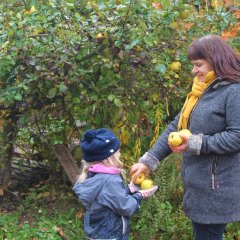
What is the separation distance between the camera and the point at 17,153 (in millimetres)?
4992

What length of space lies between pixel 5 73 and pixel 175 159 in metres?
1.74

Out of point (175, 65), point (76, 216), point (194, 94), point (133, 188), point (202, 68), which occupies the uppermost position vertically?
point (202, 68)

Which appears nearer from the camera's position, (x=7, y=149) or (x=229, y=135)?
(x=229, y=135)

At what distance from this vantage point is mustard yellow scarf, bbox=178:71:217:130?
9.01ft

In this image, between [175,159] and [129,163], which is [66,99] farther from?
[175,159]

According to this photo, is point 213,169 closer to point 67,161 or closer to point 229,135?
point 229,135

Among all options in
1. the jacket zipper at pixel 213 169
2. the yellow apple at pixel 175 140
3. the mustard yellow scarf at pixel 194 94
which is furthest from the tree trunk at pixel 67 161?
the jacket zipper at pixel 213 169

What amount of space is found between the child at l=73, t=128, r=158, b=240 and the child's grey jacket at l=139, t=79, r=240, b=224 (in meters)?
0.35

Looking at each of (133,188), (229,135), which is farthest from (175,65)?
(229,135)

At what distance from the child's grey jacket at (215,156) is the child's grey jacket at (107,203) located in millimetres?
352

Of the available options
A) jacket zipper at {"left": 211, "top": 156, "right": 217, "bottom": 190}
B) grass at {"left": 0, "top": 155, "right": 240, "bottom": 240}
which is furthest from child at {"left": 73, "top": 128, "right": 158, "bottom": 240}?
grass at {"left": 0, "top": 155, "right": 240, "bottom": 240}

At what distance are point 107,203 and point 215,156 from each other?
63cm

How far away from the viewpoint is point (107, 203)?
2.82 metres

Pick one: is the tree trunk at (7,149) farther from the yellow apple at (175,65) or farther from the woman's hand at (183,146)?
the woman's hand at (183,146)
